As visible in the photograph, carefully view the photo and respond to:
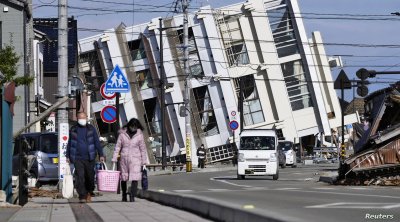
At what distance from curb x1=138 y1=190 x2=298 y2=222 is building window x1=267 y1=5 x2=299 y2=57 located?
54702 millimetres

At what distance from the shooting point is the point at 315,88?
7338cm

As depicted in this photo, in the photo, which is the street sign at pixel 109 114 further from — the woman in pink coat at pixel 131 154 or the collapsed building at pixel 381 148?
the collapsed building at pixel 381 148

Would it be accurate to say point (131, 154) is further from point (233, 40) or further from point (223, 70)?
point (233, 40)

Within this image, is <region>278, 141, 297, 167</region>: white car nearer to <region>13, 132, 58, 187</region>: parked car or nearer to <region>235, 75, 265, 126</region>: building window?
<region>235, 75, 265, 126</region>: building window

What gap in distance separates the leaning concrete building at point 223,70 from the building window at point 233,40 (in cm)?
8

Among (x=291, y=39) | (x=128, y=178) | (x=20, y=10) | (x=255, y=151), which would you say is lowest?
(x=128, y=178)

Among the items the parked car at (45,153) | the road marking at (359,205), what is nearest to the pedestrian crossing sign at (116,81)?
the parked car at (45,153)

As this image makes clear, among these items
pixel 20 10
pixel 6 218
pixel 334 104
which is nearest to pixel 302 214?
pixel 6 218

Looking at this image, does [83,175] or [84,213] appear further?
[83,175]

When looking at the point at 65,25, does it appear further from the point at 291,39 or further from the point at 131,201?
the point at 291,39

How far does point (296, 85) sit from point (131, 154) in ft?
185

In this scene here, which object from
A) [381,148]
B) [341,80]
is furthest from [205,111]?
[381,148]

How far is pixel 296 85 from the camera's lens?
73.9 m

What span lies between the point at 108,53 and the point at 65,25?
49.3 meters
